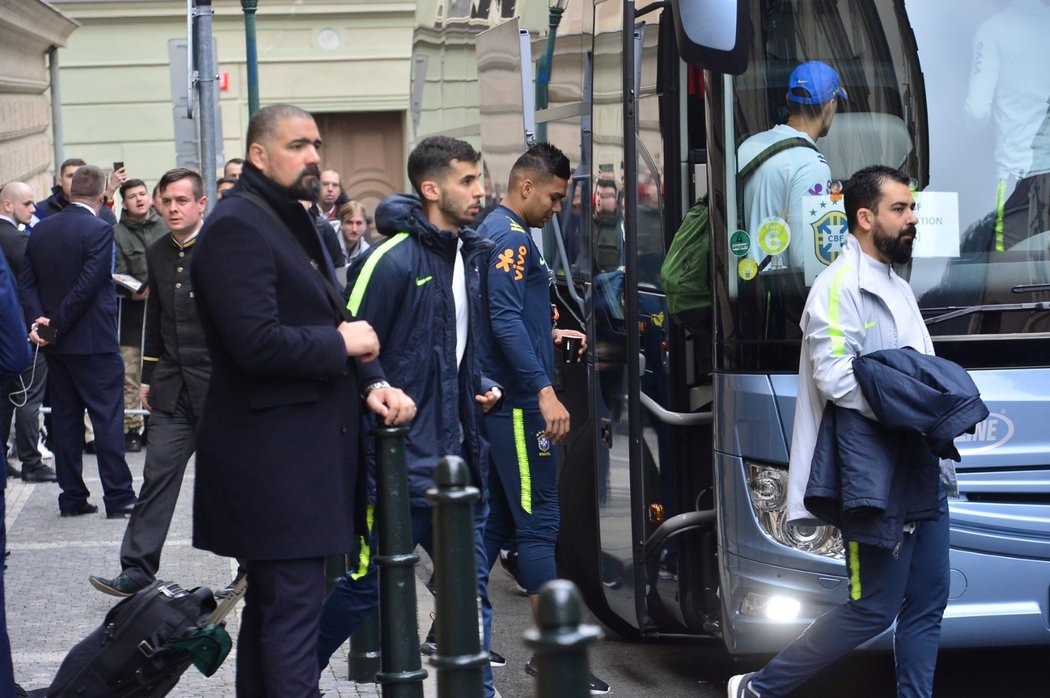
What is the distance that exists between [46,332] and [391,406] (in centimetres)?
543

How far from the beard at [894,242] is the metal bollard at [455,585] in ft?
5.72

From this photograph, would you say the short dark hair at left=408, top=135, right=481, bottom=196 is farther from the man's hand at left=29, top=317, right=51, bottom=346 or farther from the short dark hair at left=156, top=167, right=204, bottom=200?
the man's hand at left=29, top=317, right=51, bottom=346

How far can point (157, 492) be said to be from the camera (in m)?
7.17

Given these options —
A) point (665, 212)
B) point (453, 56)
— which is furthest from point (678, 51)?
point (453, 56)

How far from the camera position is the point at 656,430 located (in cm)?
588

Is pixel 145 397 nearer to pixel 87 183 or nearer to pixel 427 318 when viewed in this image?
pixel 87 183

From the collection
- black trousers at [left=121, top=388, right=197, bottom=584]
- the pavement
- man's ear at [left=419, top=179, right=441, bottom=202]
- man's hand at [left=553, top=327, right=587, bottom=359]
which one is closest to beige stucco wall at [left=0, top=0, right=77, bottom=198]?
the pavement

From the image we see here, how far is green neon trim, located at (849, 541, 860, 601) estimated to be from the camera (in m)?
5.00

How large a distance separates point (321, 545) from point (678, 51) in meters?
2.20

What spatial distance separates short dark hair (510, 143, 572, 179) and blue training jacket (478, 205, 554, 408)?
0.64 feet

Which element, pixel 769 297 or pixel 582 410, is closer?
pixel 769 297

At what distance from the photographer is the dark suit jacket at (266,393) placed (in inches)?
163

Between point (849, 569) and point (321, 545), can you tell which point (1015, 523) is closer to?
point (849, 569)

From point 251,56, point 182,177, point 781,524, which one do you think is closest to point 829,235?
point 781,524
